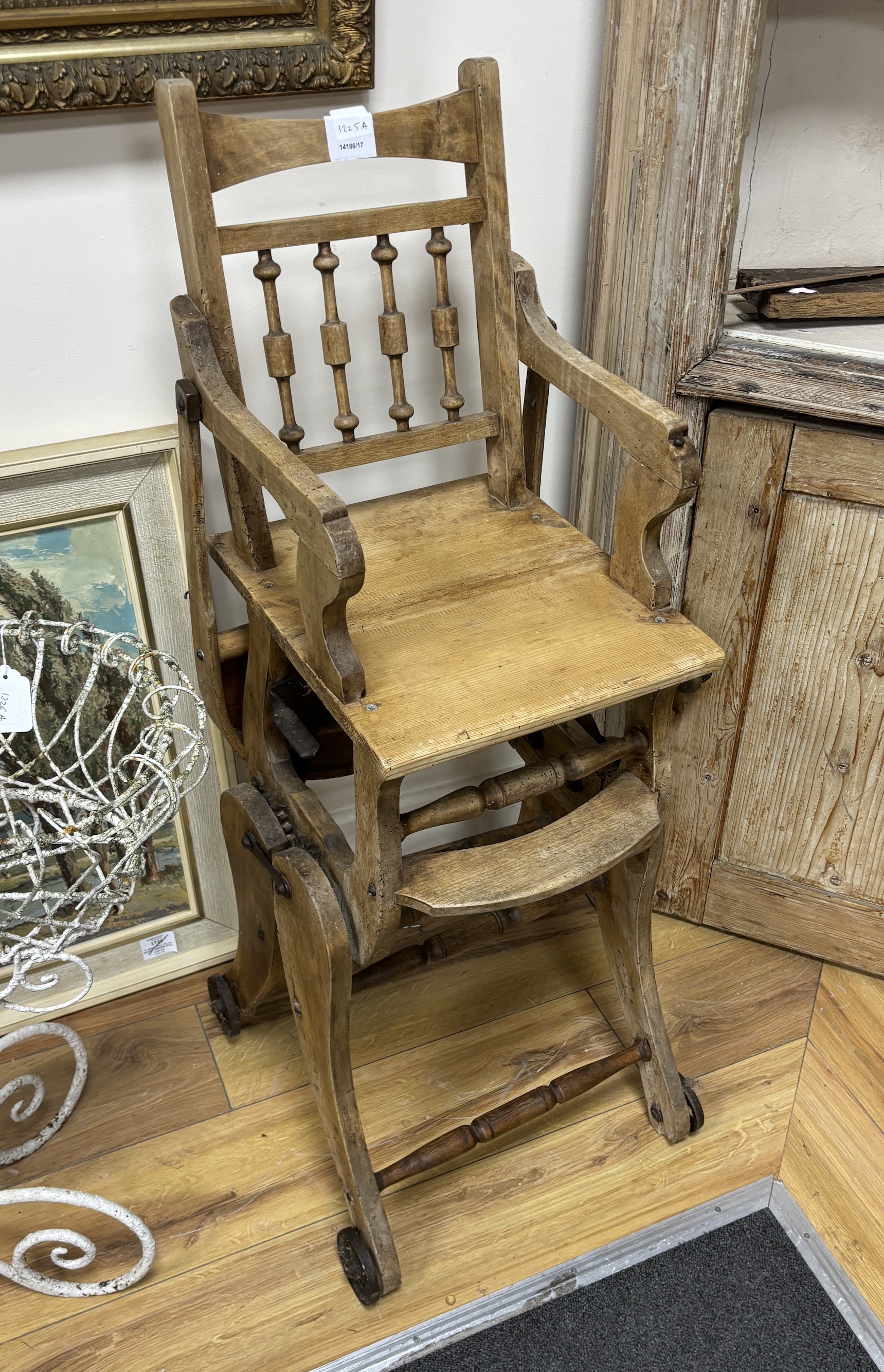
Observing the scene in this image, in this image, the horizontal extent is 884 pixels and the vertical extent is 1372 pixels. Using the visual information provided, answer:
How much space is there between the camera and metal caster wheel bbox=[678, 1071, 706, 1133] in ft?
5.41

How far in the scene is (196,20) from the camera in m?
1.32

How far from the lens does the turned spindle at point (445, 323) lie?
1445mm

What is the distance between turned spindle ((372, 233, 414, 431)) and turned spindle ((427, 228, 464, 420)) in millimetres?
49

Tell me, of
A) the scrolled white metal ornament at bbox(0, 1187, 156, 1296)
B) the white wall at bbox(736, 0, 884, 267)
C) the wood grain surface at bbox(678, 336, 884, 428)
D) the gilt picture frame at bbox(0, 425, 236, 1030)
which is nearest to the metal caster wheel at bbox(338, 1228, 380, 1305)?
the scrolled white metal ornament at bbox(0, 1187, 156, 1296)

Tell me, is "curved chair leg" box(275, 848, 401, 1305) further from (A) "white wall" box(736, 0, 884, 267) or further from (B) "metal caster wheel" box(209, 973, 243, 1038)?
(A) "white wall" box(736, 0, 884, 267)

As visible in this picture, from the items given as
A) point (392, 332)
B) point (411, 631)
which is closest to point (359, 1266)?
point (411, 631)

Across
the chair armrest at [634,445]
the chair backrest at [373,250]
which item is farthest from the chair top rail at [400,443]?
the chair armrest at [634,445]

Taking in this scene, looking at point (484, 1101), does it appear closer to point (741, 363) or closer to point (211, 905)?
point (211, 905)

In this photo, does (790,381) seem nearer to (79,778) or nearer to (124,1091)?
(79,778)

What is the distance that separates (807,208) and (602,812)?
110 cm

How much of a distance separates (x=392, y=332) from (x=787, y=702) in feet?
2.67

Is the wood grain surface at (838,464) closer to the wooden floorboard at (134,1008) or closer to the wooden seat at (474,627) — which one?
the wooden seat at (474,627)

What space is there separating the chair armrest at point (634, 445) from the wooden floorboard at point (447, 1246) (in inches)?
32.7

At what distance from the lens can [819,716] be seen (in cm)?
171
